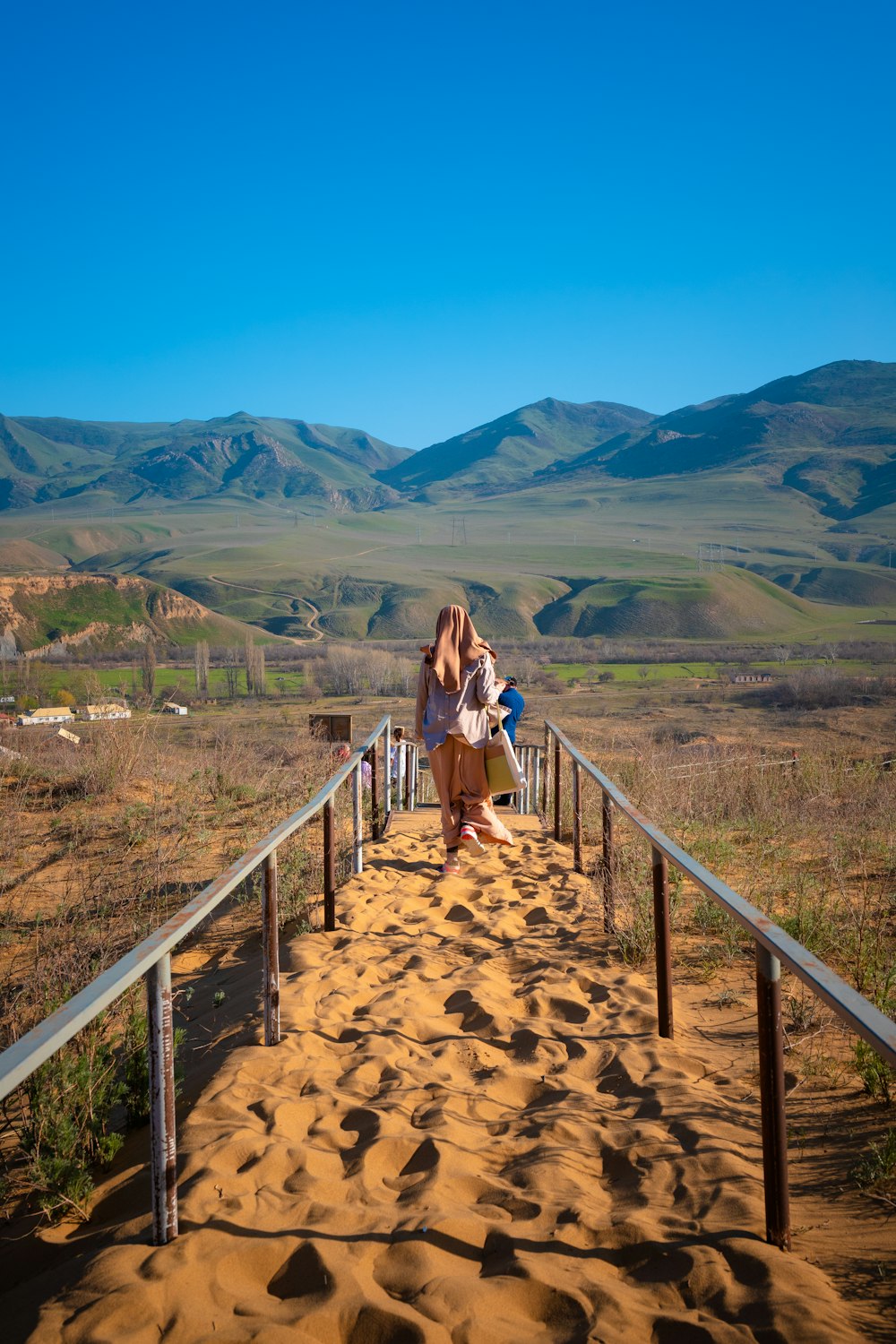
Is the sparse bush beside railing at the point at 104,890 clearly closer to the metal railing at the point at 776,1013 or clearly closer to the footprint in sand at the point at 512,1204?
the footprint in sand at the point at 512,1204

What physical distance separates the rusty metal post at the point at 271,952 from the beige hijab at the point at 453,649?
10.7ft

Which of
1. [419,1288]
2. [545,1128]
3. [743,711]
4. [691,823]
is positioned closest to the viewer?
[419,1288]

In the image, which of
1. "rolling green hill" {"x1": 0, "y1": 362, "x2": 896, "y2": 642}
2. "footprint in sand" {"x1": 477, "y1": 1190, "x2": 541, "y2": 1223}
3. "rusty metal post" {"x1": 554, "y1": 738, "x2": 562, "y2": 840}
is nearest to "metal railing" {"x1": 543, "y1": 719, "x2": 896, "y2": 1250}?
"footprint in sand" {"x1": 477, "y1": 1190, "x2": 541, "y2": 1223}

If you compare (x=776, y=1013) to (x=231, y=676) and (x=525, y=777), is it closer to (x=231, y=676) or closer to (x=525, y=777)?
(x=525, y=777)

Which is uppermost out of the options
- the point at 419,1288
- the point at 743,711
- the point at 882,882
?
the point at 419,1288

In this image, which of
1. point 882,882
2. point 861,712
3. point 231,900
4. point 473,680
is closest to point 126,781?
point 231,900

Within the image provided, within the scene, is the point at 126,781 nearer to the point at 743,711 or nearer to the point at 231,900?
the point at 231,900

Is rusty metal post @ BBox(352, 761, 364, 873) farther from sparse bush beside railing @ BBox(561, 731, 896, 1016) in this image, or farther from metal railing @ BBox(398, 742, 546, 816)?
metal railing @ BBox(398, 742, 546, 816)

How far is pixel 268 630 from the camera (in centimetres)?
9050

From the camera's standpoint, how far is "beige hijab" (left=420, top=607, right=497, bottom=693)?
693cm

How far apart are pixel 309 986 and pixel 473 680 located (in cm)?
298

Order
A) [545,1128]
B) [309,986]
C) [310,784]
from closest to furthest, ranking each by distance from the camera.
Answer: [545,1128], [309,986], [310,784]

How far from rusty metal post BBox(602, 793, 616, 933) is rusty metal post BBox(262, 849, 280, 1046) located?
7.02 feet

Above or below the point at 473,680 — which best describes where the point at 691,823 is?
below
